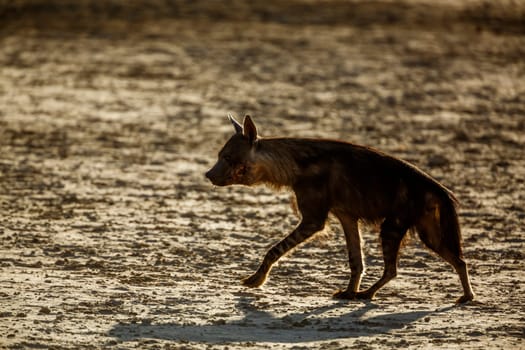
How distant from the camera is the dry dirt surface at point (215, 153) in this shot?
8219mm

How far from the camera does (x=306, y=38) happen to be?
2388 centimetres

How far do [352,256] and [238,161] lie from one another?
107cm

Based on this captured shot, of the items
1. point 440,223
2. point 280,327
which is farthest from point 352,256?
point 280,327

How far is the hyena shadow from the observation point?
305 inches

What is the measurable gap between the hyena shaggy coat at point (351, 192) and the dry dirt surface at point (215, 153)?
0.30 metres

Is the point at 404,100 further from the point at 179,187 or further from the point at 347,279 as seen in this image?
the point at 347,279

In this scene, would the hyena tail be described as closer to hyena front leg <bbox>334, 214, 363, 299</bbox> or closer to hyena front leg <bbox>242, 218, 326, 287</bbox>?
hyena front leg <bbox>334, 214, 363, 299</bbox>

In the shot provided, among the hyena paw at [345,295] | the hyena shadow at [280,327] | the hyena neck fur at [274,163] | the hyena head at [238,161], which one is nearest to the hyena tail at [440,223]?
the hyena shadow at [280,327]

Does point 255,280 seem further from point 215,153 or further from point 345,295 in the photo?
point 215,153

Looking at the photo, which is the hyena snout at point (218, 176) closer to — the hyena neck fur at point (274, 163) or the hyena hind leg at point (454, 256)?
the hyena neck fur at point (274, 163)

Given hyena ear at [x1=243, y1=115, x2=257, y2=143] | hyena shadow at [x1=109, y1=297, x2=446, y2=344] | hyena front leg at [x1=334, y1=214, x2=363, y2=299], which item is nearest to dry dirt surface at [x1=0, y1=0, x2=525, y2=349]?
hyena shadow at [x1=109, y1=297, x2=446, y2=344]

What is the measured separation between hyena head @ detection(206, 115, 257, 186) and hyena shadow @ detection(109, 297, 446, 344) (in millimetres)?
1116

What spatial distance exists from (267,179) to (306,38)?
14.9m

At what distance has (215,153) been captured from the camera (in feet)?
48.2
